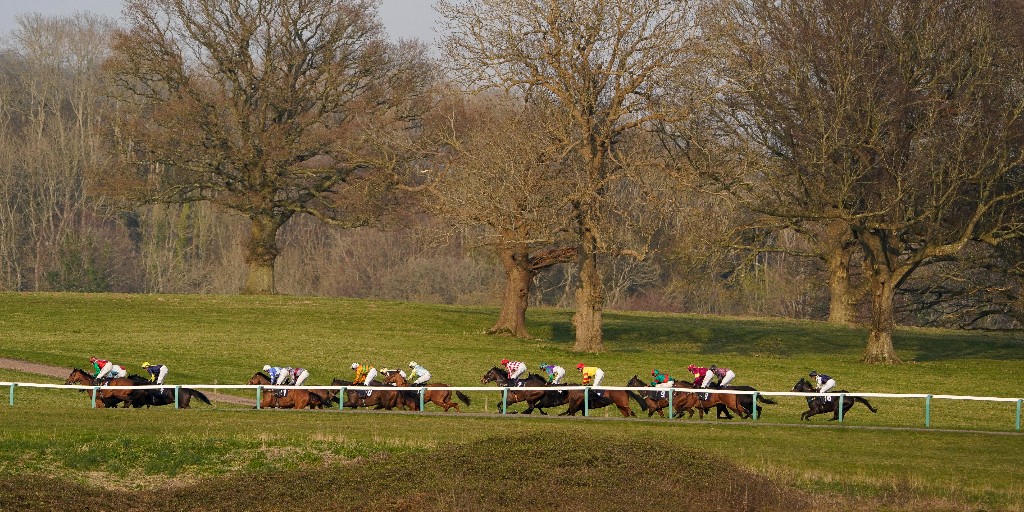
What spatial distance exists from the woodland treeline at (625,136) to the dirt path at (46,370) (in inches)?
414

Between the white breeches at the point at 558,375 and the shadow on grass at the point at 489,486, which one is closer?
the shadow on grass at the point at 489,486

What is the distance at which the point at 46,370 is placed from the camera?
32.6 metres

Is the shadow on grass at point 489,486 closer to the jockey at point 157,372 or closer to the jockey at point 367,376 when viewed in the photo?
the jockey at point 367,376

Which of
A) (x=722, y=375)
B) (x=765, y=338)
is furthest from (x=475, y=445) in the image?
(x=765, y=338)

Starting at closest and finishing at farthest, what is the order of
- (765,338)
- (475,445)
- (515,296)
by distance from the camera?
1. (475,445)
2. (515,296)
3. (765,338)

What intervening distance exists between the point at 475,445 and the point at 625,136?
24177 mm

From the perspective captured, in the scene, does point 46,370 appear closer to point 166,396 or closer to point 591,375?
point 166,396

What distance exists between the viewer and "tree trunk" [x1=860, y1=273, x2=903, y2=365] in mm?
39625

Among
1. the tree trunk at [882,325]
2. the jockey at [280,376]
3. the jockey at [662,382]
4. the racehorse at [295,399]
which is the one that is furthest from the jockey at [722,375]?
the tree trunk at [882,325]

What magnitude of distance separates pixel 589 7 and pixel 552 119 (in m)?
3.41

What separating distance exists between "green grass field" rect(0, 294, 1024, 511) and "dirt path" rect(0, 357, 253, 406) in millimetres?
666

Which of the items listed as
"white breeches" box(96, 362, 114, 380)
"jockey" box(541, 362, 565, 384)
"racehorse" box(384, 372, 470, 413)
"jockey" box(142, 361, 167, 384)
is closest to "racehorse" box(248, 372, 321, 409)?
"racehorse" box(384, 372, 470, 413)

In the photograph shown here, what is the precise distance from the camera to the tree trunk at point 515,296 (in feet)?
146

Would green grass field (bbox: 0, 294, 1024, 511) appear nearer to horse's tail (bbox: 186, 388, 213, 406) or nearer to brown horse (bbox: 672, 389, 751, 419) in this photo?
brown horse (bbox: 672, 389, 751, 419)
